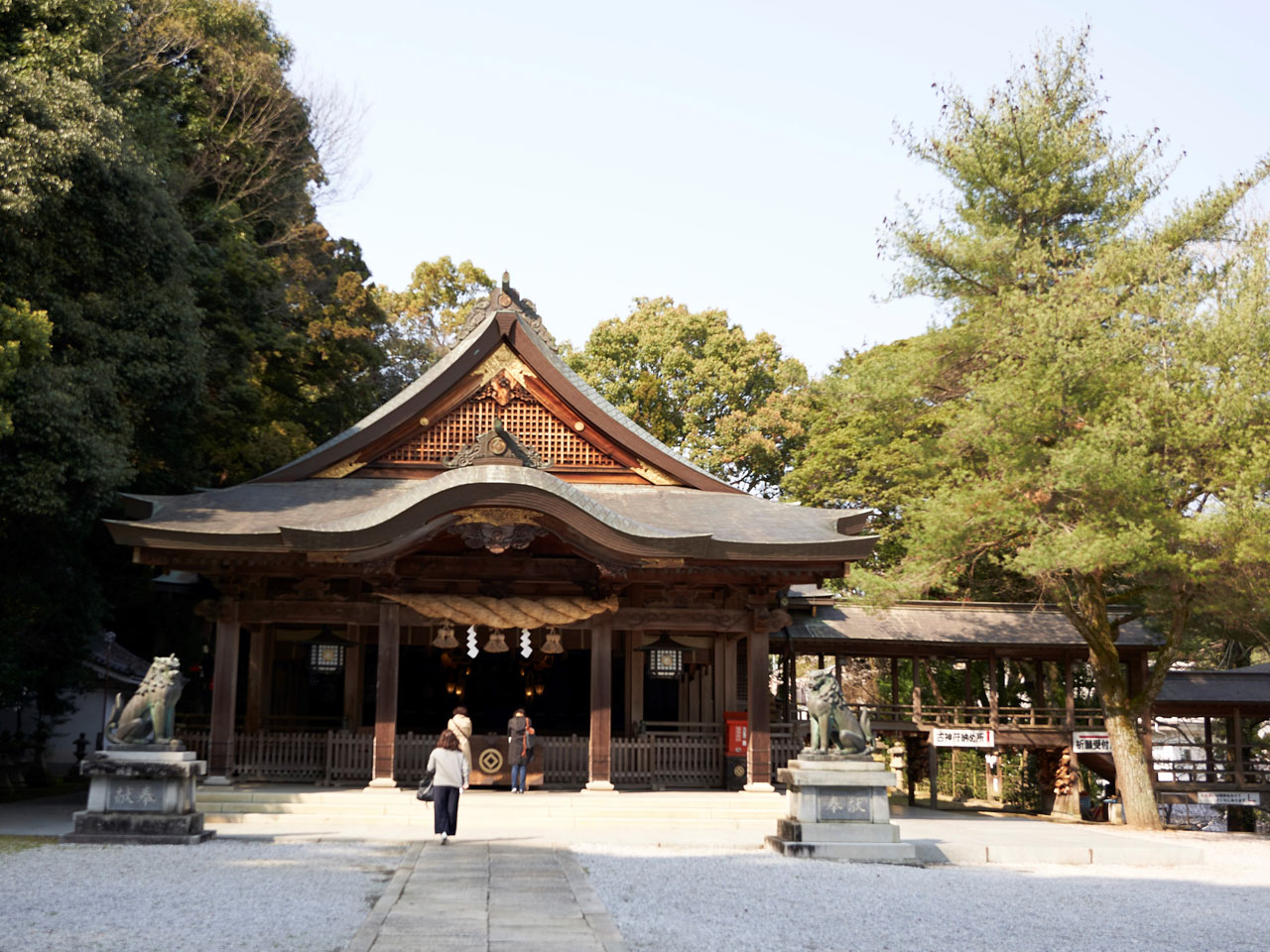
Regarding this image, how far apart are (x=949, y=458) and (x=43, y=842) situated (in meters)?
14.9

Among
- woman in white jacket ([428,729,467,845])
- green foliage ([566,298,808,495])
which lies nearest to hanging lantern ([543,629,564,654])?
woman in white jacket ([428,729,467,845])

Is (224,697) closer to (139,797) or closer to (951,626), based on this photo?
(139,797)

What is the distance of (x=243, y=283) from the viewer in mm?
22500

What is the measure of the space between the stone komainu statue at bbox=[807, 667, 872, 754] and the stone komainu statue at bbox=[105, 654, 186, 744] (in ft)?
23.3

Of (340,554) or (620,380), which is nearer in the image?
(340,554)

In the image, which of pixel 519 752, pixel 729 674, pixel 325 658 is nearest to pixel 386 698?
pixel 519 752

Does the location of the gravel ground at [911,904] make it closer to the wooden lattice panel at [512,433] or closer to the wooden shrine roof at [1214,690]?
the wooden lattice panel at [512,433]

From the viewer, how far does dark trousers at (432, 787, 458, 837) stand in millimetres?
11734

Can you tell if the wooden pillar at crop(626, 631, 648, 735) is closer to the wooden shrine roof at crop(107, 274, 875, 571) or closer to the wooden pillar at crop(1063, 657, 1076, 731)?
the wooden shrine roof at crop(107, 274, 875, 571)

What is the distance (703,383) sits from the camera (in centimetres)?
3597

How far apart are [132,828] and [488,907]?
5788 mm

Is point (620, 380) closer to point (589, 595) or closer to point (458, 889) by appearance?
point (589, 595)

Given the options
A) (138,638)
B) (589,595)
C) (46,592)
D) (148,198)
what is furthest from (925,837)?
(138,638)

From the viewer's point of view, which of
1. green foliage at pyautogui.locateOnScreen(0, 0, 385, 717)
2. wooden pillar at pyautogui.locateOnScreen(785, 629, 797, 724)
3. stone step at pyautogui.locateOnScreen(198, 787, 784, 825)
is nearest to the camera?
green foliage at pyautogui.locateOnScreen(0, 0, 385, 717)
